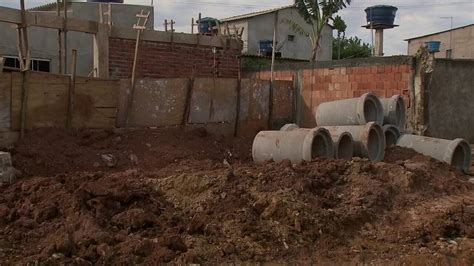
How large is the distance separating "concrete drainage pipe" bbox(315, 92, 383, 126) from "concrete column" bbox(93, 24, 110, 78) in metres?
4.76

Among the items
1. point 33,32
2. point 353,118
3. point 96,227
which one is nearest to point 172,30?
point 33,32

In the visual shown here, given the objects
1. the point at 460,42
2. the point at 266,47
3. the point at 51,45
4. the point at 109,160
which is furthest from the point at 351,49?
the point at 109,160

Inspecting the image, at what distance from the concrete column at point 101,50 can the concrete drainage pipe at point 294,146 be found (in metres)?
4.39

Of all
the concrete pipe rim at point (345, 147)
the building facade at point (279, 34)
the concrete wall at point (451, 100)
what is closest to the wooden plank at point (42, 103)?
the concrete pipe rim at point (345, 147)

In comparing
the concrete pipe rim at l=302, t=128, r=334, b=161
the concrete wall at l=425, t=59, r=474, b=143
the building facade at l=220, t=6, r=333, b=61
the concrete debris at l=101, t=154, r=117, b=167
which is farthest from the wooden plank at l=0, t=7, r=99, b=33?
the building facade at l=220, t=6, r=333, b=61

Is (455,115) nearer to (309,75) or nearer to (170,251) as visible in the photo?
(309,75)

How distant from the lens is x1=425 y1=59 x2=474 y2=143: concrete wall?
10.5 metres

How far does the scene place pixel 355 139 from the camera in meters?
8.59

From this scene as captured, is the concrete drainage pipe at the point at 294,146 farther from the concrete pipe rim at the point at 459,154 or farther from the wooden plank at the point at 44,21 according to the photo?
the wooden plank at the point at 44,21

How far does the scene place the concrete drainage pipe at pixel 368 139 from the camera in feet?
27.6

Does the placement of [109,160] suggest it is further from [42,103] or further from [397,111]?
[397,111]

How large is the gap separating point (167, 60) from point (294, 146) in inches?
220

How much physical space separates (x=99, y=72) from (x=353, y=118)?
5.36m

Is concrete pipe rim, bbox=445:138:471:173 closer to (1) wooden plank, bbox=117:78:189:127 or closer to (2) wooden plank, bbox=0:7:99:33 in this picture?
(1) wooden plank, bbox=117:78:189:127
